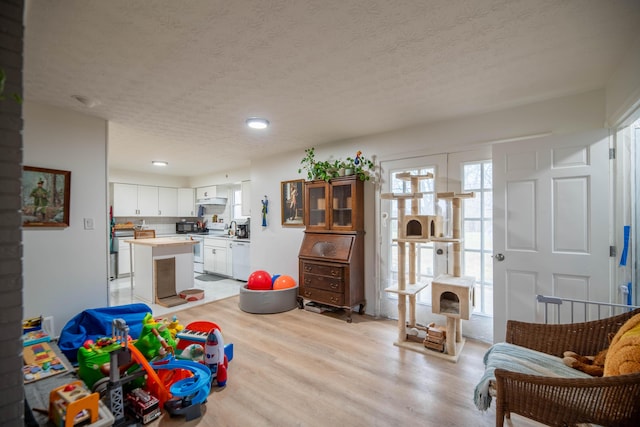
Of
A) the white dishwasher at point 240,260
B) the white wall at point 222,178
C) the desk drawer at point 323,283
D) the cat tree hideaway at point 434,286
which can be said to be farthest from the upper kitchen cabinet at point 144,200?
the cat tree hideaway at point 434,286

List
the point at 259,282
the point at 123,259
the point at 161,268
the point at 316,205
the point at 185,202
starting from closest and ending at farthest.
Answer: the point at 259,282 < the point at 316,205 < the point at 161,268 < the point at 123,259 < the point at 185,202

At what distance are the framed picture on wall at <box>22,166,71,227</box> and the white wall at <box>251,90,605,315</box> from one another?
8.63ft

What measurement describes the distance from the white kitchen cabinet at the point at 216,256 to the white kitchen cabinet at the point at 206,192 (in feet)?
3.61

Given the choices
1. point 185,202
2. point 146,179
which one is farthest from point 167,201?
point 146,179

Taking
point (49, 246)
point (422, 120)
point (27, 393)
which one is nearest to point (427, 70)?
point (422, 120)

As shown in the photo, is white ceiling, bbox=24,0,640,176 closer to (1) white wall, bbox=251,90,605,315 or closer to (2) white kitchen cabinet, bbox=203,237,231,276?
(1) white wall, bbox=251,90,605,315

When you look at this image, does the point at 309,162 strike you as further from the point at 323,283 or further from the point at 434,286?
the point at 434,286

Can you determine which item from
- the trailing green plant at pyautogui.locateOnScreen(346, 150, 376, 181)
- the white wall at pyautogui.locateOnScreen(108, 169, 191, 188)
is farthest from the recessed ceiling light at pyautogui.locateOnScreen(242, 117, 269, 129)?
the white wall at pyautogui.locateOnScreen(108, 169, 191, 188)

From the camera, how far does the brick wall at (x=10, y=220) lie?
2.94 feet

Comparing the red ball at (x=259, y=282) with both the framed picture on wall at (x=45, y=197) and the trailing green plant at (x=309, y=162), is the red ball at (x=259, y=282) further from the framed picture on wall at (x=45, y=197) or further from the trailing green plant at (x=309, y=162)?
the framed picture on wall at (x=45, y=197)

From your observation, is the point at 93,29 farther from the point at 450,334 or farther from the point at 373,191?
the point at 450,334

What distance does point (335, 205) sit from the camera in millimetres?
3820

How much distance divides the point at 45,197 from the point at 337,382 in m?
3.15

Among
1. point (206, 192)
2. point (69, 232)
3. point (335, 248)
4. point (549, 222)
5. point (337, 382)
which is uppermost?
point (206, 192)
